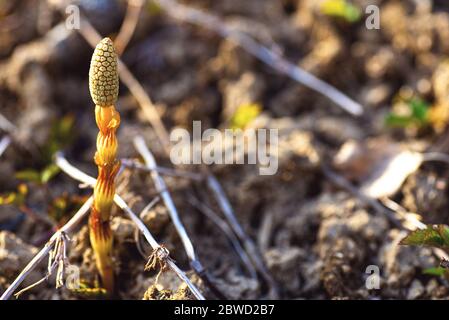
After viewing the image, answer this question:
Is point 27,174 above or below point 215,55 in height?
below

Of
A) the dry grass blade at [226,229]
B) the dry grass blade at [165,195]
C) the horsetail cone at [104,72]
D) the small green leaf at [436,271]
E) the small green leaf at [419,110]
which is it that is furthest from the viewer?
the small green leaf at [419,110]

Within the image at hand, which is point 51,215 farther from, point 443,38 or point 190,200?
point 443,38

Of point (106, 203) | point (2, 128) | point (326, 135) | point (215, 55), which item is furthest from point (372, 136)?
point (2, 128)

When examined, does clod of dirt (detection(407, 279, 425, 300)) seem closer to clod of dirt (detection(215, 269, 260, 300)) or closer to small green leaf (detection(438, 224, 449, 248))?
small green leaf (detection(438, 224, 449, 248))

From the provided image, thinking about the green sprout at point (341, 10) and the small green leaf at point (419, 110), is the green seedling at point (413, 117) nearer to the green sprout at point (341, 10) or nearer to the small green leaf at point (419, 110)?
the small green leaf at point (419, 110)

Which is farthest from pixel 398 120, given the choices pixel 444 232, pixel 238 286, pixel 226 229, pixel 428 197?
pixel 238 286

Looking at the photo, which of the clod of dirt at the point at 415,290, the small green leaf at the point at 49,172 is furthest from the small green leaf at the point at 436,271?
the small green leaf at the point at 49,172
